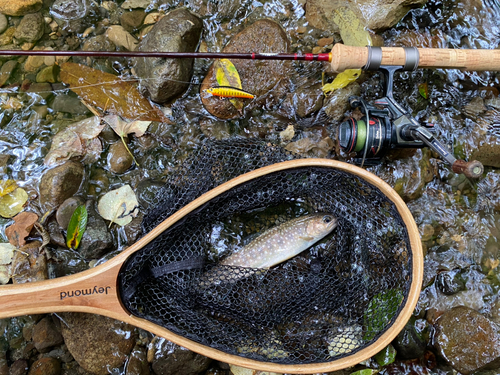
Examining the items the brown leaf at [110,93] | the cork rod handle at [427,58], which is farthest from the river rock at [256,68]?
the cork rod handle at [427,58]

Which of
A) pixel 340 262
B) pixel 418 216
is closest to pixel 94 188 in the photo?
pixel 340 262

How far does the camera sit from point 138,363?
103 inches

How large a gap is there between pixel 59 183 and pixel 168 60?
4.09 feet

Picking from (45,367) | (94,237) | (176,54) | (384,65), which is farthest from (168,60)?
(45,367)

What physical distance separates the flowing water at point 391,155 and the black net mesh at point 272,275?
423 mm

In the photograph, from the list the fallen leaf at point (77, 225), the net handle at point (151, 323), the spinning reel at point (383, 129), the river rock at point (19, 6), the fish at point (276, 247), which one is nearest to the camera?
the net handle at point (151, 323)

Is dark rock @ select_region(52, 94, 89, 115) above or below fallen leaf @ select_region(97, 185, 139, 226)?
above

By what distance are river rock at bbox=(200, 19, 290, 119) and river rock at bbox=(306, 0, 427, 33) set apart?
33 cm

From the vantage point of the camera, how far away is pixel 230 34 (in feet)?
9.49

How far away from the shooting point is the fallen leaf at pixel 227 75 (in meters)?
2.76

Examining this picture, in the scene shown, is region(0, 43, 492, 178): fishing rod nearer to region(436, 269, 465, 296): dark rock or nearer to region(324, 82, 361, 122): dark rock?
region(324, 82, 361, 122): dark rock

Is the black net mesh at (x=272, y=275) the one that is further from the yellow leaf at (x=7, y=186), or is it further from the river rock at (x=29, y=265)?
the yellow leaf at (x=7, y=186)

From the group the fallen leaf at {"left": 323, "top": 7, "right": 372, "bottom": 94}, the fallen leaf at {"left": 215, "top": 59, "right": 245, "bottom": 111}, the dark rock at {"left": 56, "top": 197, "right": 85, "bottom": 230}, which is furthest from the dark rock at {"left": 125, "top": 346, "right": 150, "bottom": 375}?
the fallen leaf at {"left": 323, "top": 7, "right": 372, "bottom": 94}

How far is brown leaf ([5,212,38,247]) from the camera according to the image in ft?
8.76
